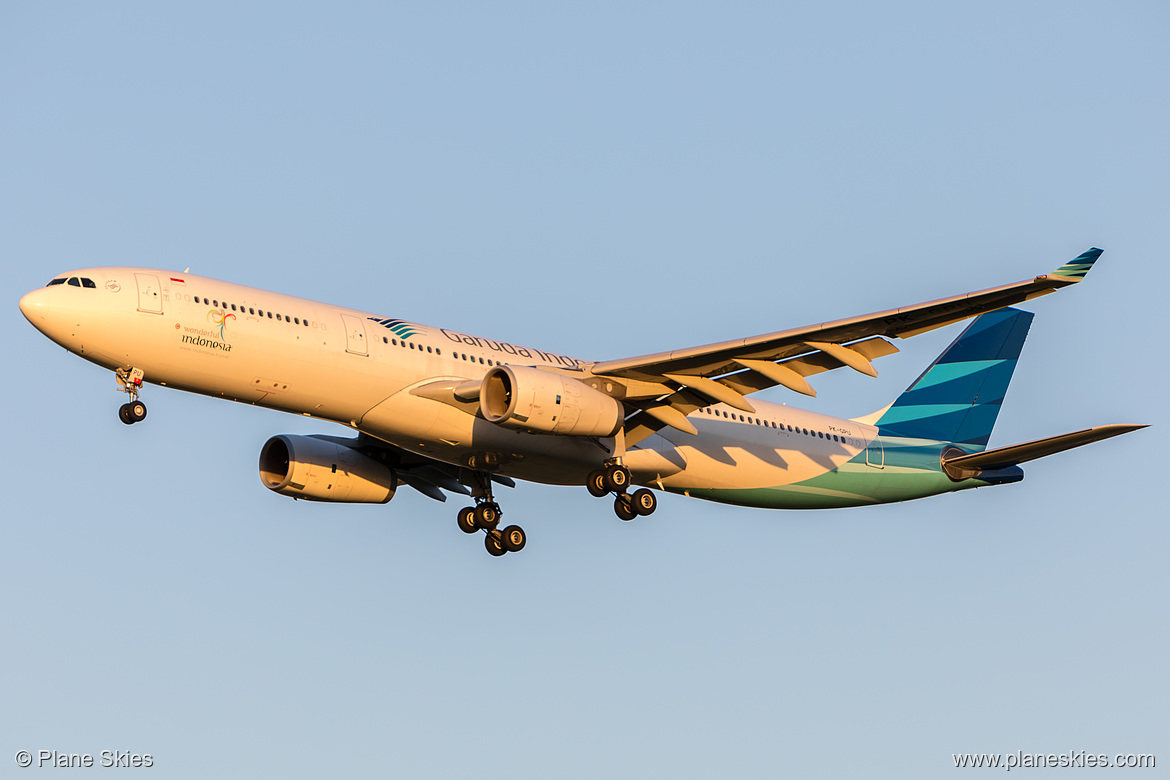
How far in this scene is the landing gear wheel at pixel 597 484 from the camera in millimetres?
33594

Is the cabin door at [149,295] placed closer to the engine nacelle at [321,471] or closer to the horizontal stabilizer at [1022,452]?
the engine nacelle at [321,471]

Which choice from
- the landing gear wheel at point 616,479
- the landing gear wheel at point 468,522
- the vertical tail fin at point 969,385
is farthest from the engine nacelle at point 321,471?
the vertical tail fin at point 969,385

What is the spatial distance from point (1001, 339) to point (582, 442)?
1598cm

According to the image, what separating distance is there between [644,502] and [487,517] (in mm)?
4778

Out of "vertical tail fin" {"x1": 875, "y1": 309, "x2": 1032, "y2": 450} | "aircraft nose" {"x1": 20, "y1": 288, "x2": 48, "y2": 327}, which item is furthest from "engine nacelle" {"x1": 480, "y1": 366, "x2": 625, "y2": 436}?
"vertical tail fin" {"x1": 875, "y1": 309, "x2": 1032, "y2": 450}

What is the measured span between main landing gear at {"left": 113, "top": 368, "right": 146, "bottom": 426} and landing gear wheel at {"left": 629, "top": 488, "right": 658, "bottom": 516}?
11559 millimetres

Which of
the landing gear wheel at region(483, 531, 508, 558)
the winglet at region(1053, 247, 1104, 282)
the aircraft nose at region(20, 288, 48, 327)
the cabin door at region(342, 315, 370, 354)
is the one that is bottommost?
the landing gear wheel at region(483, 531, 508, 558)

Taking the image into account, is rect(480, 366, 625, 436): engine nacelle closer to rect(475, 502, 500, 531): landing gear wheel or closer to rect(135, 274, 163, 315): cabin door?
rect(475, 502, 500, 531): landing gear wheel

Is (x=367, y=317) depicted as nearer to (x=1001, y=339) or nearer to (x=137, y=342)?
(x=137, y=342)

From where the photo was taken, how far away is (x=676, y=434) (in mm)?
35469

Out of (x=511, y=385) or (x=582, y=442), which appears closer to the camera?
(x=511, y=385)

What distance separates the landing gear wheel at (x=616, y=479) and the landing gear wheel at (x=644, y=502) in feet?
2.41

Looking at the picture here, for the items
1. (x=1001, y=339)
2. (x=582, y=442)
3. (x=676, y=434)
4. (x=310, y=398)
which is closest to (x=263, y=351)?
(x=310, y=398)

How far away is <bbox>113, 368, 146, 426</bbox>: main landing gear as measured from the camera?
96.9ft
